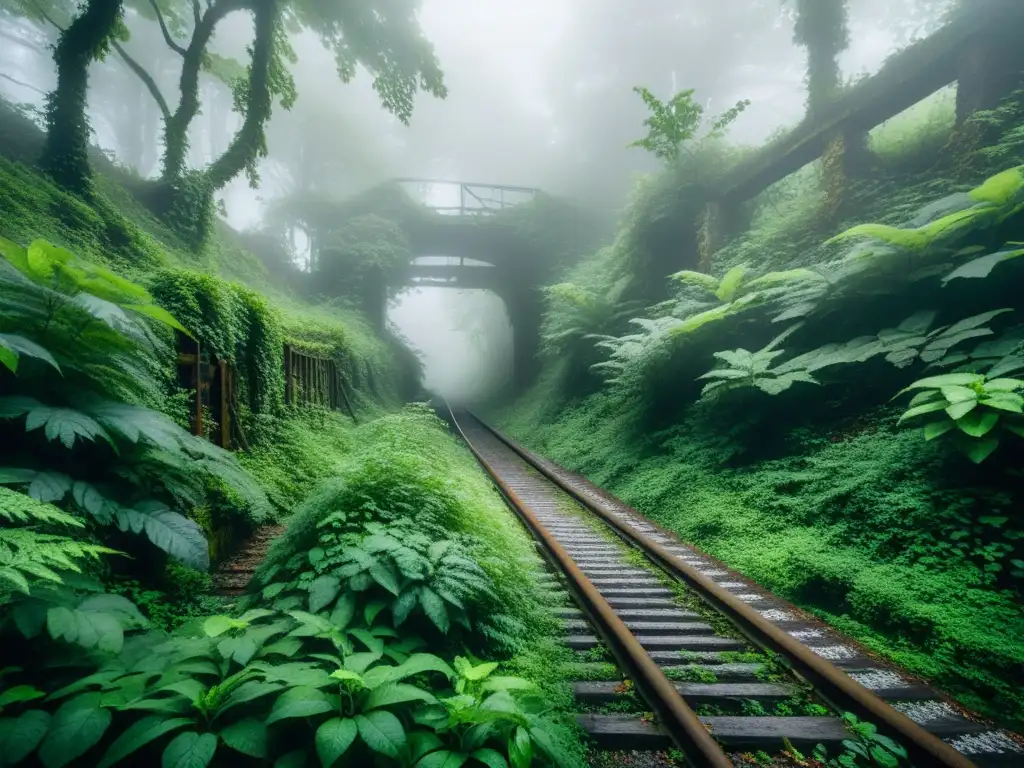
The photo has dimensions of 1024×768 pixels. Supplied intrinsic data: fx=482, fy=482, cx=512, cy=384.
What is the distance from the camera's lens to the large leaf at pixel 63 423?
213 centimetres

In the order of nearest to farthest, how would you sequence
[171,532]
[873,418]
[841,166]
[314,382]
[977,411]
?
[171,532] → [977,411] → [873,418] → [841,166] → [314,382]

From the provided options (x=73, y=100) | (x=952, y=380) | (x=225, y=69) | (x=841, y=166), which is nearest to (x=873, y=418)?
(x=952, y=380)

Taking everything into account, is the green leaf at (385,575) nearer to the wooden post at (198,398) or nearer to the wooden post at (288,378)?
the wooden post at (198,398)

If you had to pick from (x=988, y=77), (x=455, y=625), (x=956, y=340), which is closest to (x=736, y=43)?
(x=988, y=77)

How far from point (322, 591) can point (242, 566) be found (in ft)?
7.17

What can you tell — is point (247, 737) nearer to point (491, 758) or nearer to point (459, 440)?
point (491, 758)

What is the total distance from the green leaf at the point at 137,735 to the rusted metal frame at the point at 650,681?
7.62 feet

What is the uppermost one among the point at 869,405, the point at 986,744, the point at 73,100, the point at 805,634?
the point at 73,100

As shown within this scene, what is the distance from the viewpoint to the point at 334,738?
5.91 feet

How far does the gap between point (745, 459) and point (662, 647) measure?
4.24 meters

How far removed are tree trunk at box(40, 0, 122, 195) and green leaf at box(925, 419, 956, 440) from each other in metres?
13.2

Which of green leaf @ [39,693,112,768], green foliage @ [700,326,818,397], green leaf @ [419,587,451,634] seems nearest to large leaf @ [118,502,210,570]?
green leaf @ [39,693,112,768]

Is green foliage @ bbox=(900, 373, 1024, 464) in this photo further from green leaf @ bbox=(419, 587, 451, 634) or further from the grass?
green leaf @ bbox=(419, 587, 451, 634)

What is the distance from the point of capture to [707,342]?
29.9 feet
